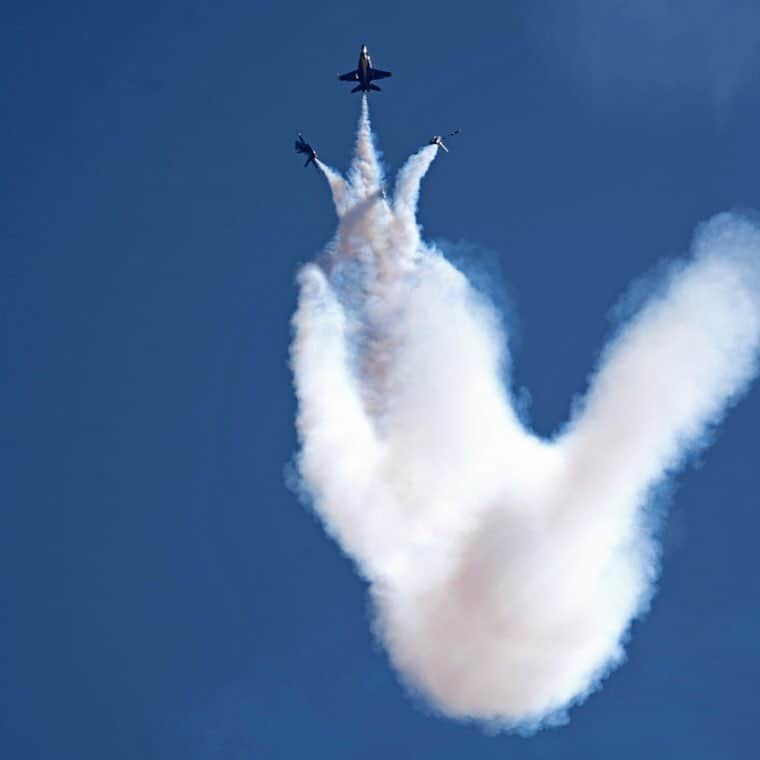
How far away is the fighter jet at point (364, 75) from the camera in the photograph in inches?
2800

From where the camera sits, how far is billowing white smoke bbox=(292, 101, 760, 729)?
208ft

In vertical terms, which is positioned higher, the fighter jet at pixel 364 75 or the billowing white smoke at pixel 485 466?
the fighter jet at pixel 364 75

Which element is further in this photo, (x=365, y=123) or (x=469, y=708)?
(x=365, y=123)

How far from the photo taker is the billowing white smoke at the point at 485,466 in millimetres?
63281

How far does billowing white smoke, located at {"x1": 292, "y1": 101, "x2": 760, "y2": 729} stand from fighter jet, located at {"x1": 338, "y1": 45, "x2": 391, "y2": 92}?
8.96 m

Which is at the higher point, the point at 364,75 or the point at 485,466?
the point at 364,75

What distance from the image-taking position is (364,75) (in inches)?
2808

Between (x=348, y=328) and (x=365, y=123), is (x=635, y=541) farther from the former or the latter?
(x=365, y=123)

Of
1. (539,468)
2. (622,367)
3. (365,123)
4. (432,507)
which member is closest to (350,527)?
(432,507)

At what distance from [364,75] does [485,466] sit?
1861cm

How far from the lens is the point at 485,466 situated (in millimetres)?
64812

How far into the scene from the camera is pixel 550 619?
64188 millimetres

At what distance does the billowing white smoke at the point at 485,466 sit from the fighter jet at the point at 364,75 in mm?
8965

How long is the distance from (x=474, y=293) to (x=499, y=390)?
4143mm
